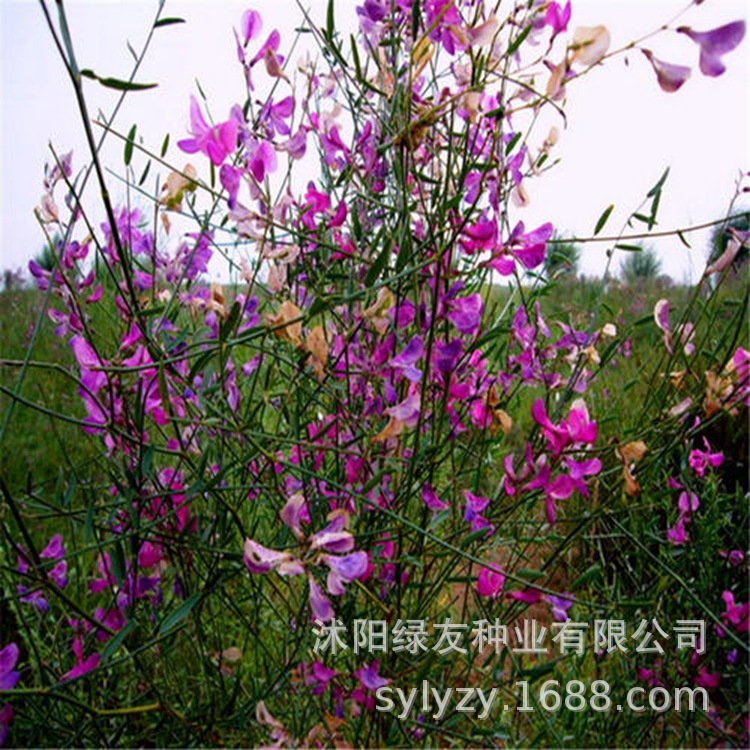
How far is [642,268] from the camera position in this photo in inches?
317

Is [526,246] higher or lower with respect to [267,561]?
higher

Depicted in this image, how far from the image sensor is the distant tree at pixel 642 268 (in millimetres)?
7191

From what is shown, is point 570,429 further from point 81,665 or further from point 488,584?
point 81,665

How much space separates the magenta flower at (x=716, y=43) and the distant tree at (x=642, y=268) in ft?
21.7

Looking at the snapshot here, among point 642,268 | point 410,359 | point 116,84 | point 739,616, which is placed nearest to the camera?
point 116,84

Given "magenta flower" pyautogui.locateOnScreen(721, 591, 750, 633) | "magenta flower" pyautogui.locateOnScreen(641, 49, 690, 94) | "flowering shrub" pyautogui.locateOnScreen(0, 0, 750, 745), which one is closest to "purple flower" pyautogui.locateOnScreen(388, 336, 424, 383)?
"flowering shrub" pyautogui.locateOnScreen(0, 0, 750, 745)

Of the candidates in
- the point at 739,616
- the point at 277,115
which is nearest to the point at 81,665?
the point at 277,115

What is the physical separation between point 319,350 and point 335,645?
0.52 m

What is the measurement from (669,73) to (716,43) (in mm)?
42

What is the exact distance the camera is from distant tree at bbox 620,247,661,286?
7191 mm

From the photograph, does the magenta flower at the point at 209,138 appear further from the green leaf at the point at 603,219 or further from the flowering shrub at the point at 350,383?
the green leaf at the point at 603,219

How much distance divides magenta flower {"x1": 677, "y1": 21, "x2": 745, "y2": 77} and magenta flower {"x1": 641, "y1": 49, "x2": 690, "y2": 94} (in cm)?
2

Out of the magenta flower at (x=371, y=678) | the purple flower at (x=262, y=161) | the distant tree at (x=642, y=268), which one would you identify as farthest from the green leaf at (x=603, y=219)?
the distant tree at (x=642, y=268)

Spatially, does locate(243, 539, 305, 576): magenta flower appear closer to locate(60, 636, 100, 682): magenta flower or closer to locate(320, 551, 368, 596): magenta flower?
locate(320, 551, 368, 596): magenta flower
